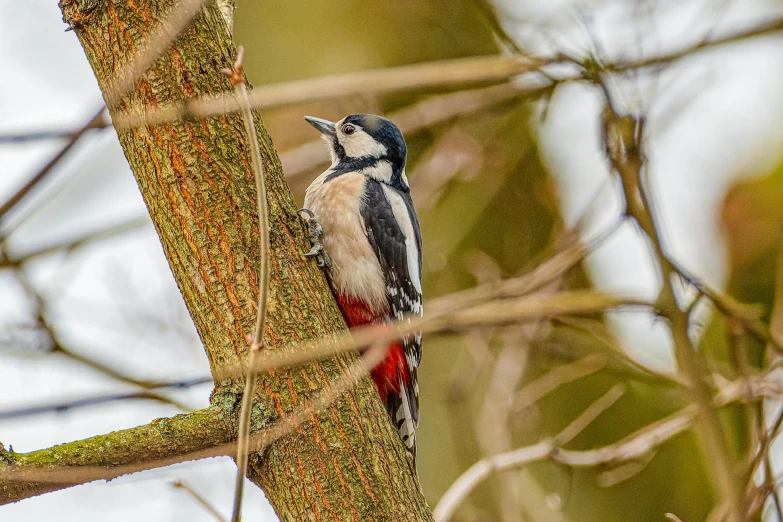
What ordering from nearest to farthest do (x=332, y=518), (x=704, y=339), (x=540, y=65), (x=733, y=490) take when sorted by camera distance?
(x=733, y=490) → (x=540, y=65) → (x=332, y=518) → (x=704, y=339)

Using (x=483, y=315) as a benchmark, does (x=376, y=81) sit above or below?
above

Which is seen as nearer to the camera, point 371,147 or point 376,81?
point 376,81

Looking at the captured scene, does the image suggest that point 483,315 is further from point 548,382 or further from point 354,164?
point 548,382

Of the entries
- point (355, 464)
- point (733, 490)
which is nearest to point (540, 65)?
point (733, 490)

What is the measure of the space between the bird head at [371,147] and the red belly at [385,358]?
0.82 meters

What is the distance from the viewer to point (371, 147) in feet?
13.9

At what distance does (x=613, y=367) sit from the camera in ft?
13.9

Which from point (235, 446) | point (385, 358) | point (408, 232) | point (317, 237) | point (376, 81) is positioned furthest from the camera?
point (408, 232)

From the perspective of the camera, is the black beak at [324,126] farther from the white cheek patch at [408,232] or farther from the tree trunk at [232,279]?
the tree trunk at [232,279]

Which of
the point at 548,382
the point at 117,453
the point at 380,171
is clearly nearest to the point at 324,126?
the point at 380,171

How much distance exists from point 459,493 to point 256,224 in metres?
1.77

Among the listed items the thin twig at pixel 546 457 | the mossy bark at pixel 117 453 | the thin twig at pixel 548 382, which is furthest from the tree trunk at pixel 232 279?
the thin twig at pixel 548 382

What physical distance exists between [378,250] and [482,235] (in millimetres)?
2075

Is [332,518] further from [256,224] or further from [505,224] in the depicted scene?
[505,224]
